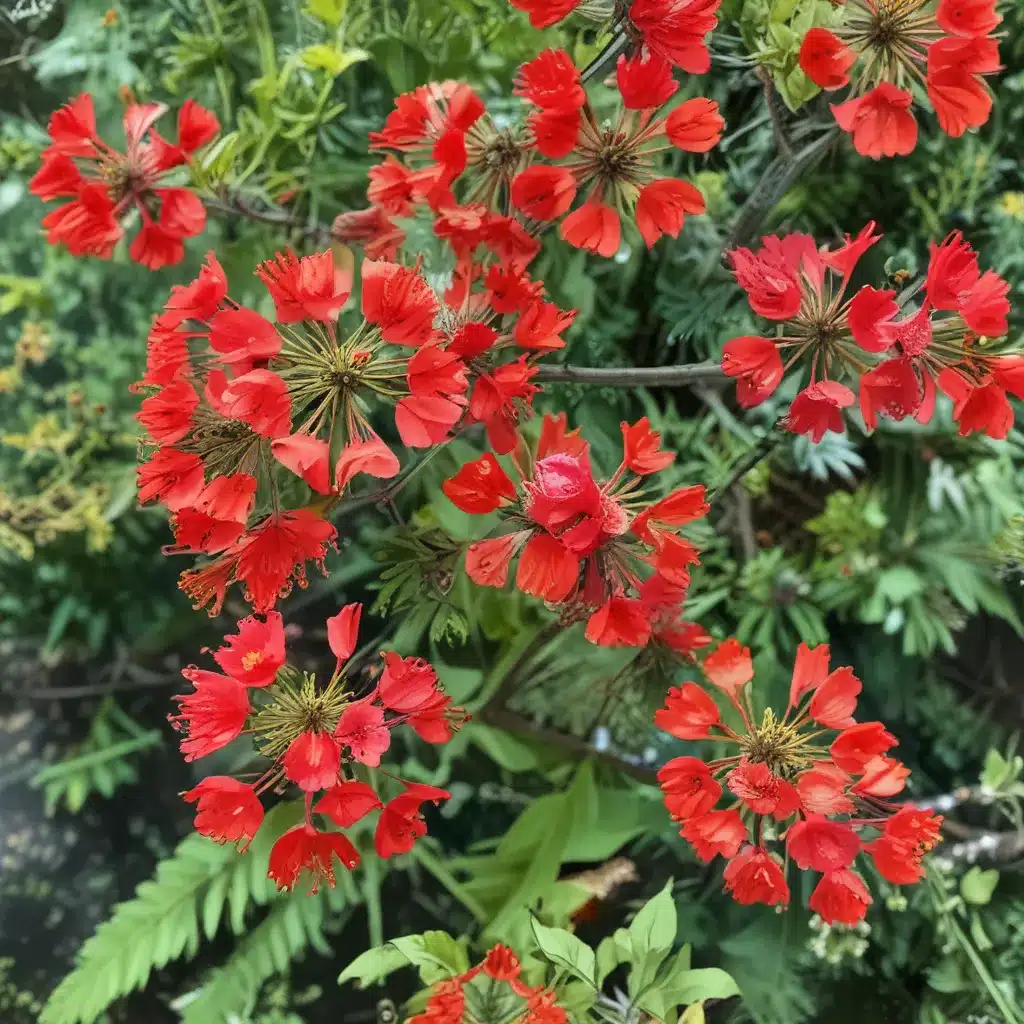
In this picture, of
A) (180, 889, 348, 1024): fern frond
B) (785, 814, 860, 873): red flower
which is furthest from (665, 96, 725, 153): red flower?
(180, 889, 348, 1024): fern frond

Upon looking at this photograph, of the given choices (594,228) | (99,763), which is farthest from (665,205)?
(99,763)

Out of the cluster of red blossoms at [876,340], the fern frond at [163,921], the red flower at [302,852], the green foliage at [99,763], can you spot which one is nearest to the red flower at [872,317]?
the cluster of red blossoms at [876,340]

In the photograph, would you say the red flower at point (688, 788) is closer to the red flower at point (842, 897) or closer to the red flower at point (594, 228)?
the red flower at point (842, 897)

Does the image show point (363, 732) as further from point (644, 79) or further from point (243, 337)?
point (644, 79)

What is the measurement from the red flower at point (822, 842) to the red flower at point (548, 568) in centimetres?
15

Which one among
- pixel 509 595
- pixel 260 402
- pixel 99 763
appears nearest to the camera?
pixel 260 402

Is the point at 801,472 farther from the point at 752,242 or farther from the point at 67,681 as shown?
the point at 67,681

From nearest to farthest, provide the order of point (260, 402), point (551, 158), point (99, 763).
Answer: point (260, 402) → point (551, 158) → point (99, 763)

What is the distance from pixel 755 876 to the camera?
1.25 feet

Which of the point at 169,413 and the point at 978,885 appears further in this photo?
the point at 978,885

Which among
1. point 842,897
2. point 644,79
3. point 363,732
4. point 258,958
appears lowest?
point 258,958

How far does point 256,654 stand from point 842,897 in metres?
0.29

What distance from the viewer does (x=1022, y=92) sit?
0.58 meters

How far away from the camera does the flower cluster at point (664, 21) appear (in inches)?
13.3
